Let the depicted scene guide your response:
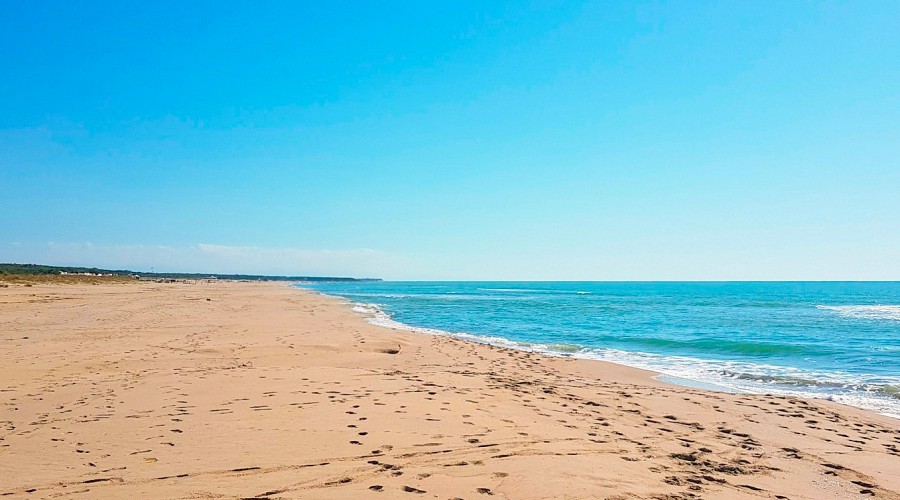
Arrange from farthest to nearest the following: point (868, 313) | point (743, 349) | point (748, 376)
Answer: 1. point (868, 313)
2. point (743, 349)
3. point (748, 376)

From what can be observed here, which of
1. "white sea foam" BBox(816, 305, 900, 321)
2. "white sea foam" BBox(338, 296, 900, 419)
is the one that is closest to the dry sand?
"white sea foam" BBox(338, 296, 900, 419)

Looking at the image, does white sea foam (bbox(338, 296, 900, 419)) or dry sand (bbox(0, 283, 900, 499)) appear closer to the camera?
dry sand (bbox(0, 283, 900, 499))

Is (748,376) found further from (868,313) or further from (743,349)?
(868,313)

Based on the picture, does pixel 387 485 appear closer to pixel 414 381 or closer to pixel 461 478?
pixel 461 478

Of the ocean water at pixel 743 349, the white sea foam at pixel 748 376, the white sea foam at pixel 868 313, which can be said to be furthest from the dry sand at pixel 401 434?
the white sea foam at pixel 868 313

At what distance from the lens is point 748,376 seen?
49.1 ft

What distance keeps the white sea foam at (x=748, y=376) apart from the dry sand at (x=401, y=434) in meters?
1.47

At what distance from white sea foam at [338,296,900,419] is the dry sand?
4.83ft

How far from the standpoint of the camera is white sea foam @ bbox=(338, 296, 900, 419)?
11992 millimetres

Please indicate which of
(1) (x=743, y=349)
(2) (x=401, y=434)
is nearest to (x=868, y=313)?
(1) (x=743, y=349)

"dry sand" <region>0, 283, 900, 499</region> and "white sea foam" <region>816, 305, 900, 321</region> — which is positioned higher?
"white sea foam" <region>816, 305, 900, 321</region>

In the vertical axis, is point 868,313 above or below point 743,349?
above

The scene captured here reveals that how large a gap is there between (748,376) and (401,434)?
12.3m

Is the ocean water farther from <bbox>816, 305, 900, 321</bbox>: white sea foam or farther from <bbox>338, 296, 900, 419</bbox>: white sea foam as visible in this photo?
<bbox>816, 305, 900, 321</bbox>: white sea foam
